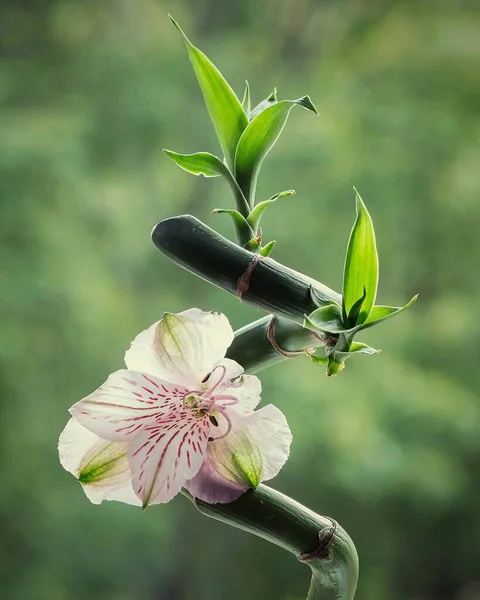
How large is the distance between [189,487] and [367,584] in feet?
7.23

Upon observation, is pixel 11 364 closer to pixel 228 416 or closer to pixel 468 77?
pixel 468 77

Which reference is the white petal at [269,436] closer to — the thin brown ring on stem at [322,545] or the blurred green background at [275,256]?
the thin brown ring on stem at [322,545]

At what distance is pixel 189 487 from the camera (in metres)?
0.41

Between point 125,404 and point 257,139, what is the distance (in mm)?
164

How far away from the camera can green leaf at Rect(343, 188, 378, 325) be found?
15.4 inches

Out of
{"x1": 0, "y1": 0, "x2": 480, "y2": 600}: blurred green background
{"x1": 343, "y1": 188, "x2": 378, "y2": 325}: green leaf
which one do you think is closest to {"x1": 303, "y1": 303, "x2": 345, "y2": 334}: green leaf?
{"x1": 343, "y1": 188, "x2": 378, "y2": 325}: green leaf

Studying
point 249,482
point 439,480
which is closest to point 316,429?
point 439,480

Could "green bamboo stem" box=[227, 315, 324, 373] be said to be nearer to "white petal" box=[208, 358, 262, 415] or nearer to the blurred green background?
"white petal" box=[208, 358, 262, 415]

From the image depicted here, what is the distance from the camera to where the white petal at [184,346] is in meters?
0.40

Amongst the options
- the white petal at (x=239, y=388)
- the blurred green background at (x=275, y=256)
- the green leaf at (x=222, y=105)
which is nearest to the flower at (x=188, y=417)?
the white petal at (x=239, y=388)

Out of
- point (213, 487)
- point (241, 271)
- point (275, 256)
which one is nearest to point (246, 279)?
point (241, 271)

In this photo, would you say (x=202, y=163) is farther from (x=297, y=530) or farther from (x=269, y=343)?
(x=297, y=530)

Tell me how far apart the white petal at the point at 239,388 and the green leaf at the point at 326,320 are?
47 mm

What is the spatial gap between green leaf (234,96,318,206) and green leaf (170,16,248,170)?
1 centimetres
